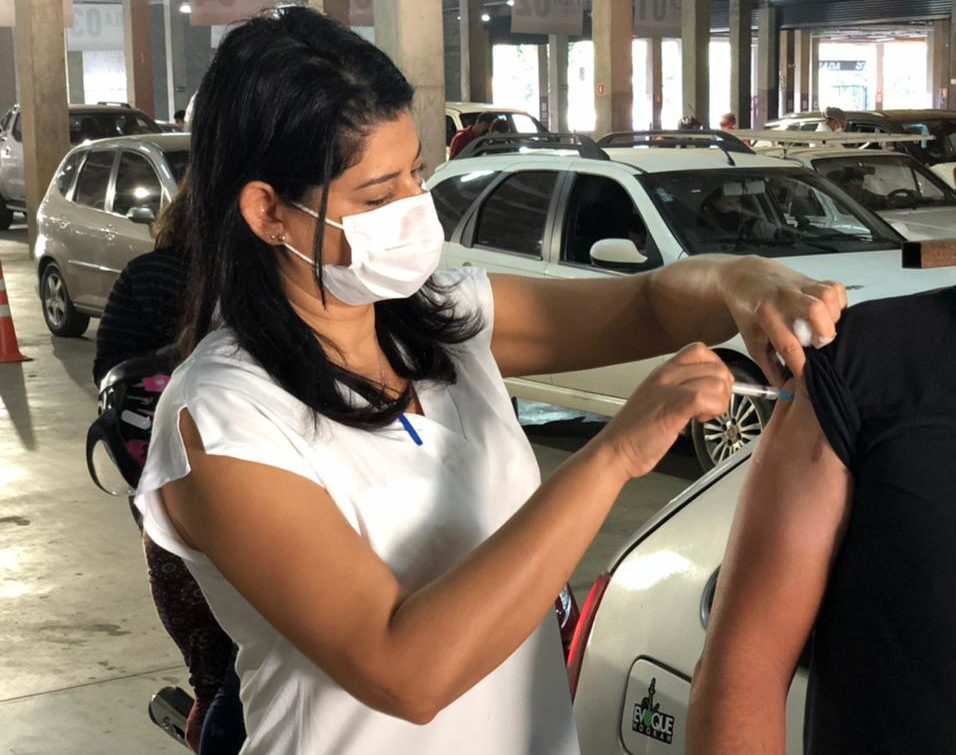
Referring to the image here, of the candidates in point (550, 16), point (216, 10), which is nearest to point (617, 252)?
point (216, 10)

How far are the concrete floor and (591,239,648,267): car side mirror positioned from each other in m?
1.10

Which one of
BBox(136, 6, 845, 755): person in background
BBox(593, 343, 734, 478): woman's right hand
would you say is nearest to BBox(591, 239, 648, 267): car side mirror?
BBox(136, 6, 845, 755): person in background

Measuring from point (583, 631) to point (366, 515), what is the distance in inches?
40.7

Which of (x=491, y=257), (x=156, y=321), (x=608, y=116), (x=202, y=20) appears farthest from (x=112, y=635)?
(x=202, y=20)

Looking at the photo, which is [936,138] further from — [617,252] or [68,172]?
[617,252]

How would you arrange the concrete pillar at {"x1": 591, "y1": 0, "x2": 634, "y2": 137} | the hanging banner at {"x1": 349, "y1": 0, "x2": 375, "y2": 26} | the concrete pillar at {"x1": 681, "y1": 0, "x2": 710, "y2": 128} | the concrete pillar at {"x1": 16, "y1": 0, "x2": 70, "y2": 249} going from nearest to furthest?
the concrete pillar at {"x1": 16, "y1": 0, "x2": 70, "y2": 249}
the concrete pillar at {"x1": 591, "y1": 0, "x2": 634, "y2": 137}
the hanging banner at {"x1": 349, "y1": 0, "x2": 375, "y2": 26}
the concrete pillar at {"x1": 681, "y1": 0, "x2": 710, "y2": 128}

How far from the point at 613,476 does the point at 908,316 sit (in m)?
0.36

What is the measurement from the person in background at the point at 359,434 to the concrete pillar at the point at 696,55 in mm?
29241

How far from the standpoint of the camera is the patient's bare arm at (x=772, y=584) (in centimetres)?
168

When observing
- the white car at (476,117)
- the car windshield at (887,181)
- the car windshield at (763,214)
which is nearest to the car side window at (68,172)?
the car windshield at (887,181)

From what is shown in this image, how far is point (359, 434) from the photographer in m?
1.92

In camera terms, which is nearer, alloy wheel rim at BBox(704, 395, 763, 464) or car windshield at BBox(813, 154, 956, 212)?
alloy wheel rim at BBox(704, 395, 763, 464)

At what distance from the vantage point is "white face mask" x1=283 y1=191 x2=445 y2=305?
1964mm

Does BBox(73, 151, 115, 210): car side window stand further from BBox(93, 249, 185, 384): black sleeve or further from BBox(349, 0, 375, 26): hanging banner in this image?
BBox(349, 0, 375, 26): hanging banner
